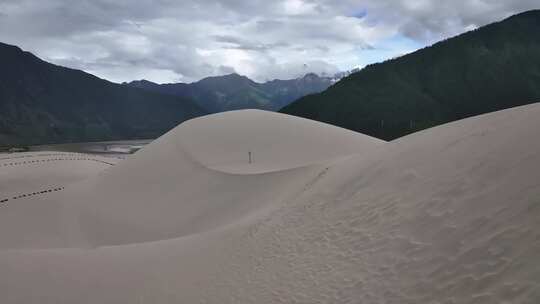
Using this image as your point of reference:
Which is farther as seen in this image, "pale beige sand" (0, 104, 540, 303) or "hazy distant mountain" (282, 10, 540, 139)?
"hazy distant mountain" (282, 10, 540, 139)

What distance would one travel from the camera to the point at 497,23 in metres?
174

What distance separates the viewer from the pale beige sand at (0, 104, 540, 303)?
26.3 ft

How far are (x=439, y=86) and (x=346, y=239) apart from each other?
14474cm

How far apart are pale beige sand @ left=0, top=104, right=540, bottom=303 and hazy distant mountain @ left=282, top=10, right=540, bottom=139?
295ft

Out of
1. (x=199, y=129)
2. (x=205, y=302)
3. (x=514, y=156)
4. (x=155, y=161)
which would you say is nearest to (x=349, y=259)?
(x=205, y=302)

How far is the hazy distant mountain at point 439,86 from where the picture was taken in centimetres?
12369

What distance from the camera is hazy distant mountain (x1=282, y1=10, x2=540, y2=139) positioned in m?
124

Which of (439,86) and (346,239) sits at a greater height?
(439,86)

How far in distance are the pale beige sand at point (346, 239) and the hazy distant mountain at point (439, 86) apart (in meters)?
89.9

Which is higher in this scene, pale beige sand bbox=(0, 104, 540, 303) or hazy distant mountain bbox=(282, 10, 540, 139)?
hazy distant mountain bbox=(282, 10, 540, 139)

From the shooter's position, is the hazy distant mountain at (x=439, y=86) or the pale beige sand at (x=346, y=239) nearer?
the pale beige sand at (x=346, y=239)

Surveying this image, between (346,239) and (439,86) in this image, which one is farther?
(439,86)

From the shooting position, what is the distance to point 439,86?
5674 inches

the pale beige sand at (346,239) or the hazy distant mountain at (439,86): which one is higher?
the hazy distant mountain at (439,86)
